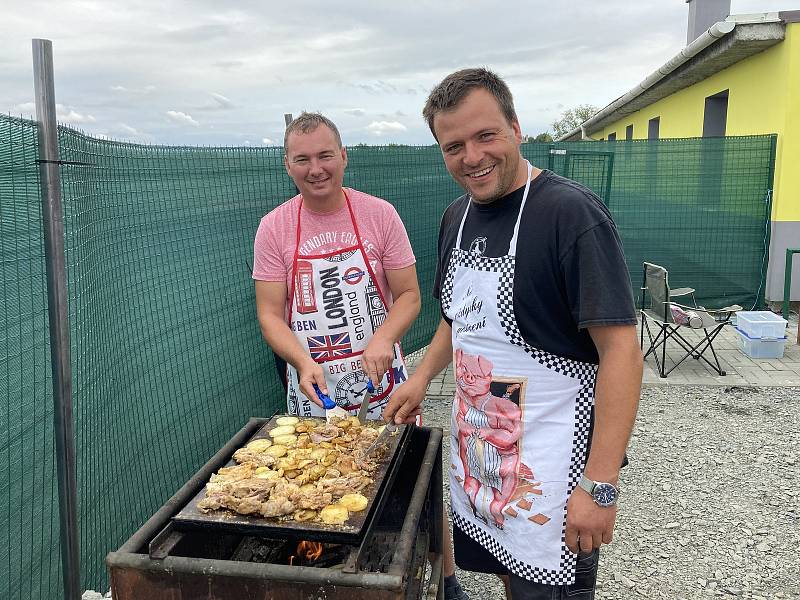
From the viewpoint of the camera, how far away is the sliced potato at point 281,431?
94.4 inches

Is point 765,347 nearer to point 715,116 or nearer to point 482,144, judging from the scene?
point 482,144

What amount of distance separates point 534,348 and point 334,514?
29.7 inches

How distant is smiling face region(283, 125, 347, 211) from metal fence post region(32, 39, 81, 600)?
900mm

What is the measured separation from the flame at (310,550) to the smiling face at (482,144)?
1213 mm

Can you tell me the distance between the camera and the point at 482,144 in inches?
75.4

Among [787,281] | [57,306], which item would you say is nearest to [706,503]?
[57,306]

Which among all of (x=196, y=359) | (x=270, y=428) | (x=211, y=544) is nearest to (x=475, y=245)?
(x=270, y=428)

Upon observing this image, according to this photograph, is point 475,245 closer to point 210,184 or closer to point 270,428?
point 270,428

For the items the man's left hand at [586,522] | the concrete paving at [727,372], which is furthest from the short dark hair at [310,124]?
the concrete paving at [727,372]

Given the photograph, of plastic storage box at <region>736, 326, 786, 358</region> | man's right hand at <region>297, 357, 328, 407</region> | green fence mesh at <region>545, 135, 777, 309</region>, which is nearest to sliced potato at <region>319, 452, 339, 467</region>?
man's right hand at <region>297, 357, 328, 407</region>

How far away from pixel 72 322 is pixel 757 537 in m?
3.68

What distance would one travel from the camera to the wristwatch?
1.83 metres

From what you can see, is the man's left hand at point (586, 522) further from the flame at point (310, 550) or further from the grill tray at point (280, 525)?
the flame at point (310, 550)

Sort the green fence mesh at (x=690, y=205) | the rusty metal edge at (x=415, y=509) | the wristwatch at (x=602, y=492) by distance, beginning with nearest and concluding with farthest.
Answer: the rusty metal edge at (x=415, y=509), the wristwatch at (x=602, y=492), the green fence mesh at (x=690, y=205)
